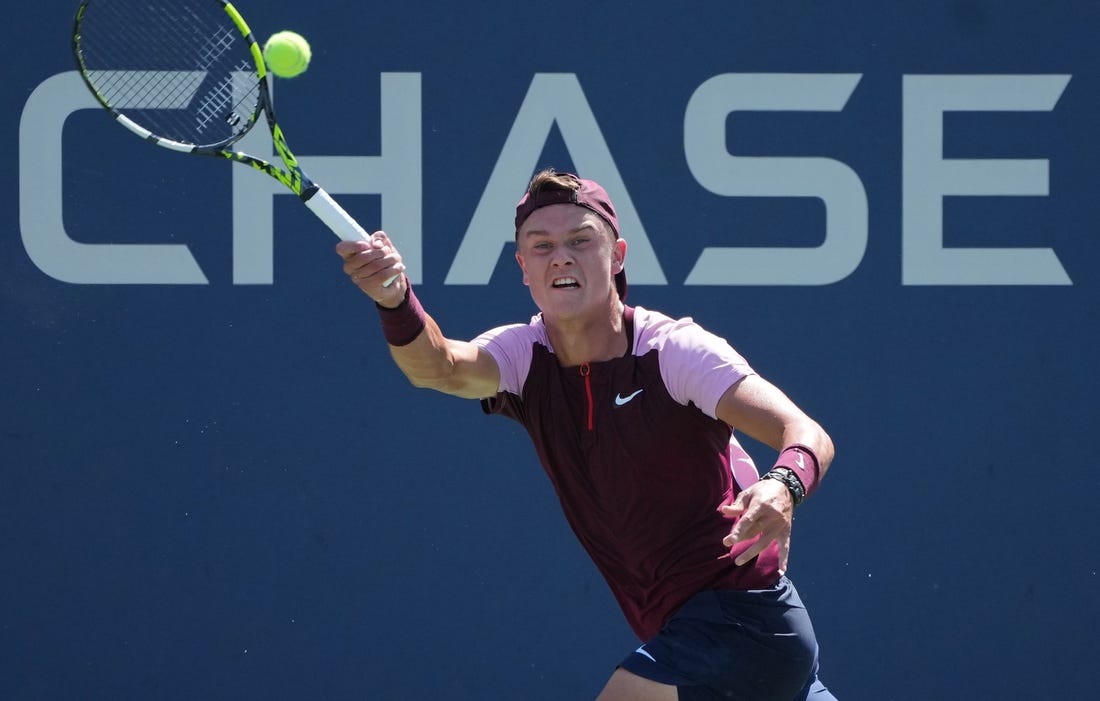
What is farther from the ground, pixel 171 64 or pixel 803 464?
pixel 171 64

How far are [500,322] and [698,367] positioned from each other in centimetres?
169

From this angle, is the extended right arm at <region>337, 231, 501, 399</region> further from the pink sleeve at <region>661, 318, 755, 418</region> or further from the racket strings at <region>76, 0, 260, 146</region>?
the racket strings at <region>76, 0, 260, 146</region>

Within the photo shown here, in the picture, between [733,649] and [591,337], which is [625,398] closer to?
[591,337]

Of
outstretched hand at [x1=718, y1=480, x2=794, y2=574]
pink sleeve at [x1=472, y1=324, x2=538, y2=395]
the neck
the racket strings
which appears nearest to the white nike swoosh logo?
the neck

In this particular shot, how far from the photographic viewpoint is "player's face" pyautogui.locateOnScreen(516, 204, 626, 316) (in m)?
3.29

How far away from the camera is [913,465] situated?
188 inches

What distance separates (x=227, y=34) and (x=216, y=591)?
1613mm

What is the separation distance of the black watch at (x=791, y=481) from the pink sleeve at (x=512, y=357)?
2.56ft

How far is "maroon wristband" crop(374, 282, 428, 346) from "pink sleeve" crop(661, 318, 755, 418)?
503 mm

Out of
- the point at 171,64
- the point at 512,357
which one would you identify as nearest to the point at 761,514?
the point at 512,357

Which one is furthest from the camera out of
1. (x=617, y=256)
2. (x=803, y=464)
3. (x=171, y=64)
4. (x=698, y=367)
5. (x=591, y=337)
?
(x=171, y=64)

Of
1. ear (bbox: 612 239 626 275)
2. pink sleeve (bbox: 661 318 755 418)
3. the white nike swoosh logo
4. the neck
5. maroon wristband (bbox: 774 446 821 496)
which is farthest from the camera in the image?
ear (bbox: 612 239 626 275)

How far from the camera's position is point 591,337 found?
3332 millimetres

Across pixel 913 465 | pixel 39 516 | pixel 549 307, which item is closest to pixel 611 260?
pixel 549 307
